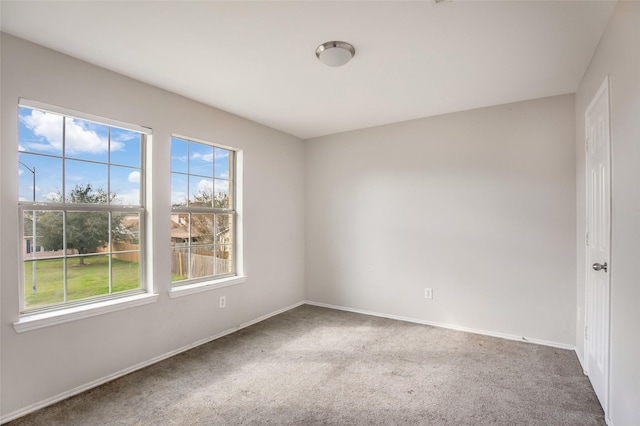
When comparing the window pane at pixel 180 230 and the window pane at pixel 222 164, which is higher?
the window pane at pixel 222 164

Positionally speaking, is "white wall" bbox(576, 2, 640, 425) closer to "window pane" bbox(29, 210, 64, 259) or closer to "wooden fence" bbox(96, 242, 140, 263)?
"wooden fence" bbox(96, 242, 140, 263)

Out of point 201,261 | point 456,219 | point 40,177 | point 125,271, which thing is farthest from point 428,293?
point 40,177

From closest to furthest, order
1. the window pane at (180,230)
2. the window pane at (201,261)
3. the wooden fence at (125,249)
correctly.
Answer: the wooden fence at (125,249), the window pane at (180,230), the window pane at (201,261)

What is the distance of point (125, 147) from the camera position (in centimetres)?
278

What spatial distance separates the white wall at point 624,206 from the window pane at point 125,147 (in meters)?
3.46

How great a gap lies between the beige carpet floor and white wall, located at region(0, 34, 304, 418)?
23 cm

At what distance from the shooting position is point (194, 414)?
2068mm

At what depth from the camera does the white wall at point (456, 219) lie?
3127mm

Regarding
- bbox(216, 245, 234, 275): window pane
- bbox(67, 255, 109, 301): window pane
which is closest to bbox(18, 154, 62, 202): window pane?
bbox(67, 255, 109, 301): window pane

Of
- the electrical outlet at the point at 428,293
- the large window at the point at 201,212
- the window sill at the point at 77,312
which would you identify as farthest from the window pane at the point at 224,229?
the electrical outlet at the point at 428,293

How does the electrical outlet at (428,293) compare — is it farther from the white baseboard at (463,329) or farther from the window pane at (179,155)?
the window pane at (179,155)

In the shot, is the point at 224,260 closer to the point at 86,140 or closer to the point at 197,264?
the point at 197,264

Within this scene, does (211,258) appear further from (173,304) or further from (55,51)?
(55,51)

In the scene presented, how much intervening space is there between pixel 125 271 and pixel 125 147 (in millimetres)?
1092
